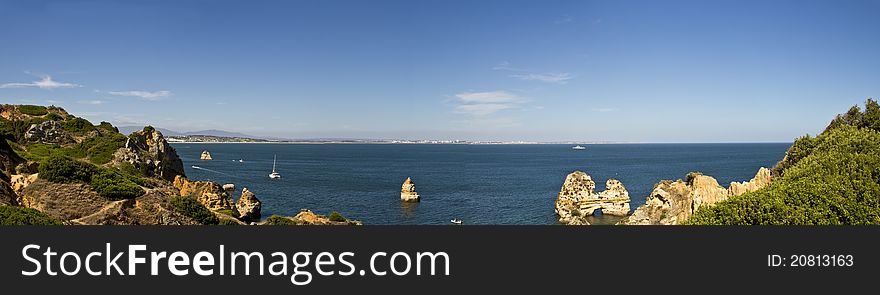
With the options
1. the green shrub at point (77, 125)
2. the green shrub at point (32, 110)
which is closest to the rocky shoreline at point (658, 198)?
the green shrub at point (77, 125)

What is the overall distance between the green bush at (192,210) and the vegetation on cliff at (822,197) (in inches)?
1057

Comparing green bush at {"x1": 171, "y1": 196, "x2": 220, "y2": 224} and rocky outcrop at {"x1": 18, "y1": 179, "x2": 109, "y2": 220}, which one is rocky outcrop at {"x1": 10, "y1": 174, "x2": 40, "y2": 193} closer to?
rocky outcrop at {"x1": 18, "y1": 179, "x2": 109, "y2": 220}

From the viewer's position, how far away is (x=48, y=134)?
4556 cm

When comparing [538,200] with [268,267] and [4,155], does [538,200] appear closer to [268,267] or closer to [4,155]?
[4,155]

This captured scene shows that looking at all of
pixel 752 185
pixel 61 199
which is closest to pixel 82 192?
pixel 61 199

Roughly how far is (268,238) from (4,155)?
99.1 ft

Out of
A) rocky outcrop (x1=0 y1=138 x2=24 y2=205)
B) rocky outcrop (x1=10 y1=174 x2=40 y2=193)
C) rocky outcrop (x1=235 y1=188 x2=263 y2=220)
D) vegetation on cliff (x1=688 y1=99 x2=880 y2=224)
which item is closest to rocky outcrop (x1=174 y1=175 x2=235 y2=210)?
rocky outcrop (x1=235 y1=188 x2=263 y2=220)

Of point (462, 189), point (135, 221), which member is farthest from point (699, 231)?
point (462, 189)

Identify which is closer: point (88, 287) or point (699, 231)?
point (88, 287)

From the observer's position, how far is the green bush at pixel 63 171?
2841 centimetres

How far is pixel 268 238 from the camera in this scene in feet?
33.6

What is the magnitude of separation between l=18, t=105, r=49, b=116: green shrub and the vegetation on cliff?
6229 cm

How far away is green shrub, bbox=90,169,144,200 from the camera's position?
92.4ft

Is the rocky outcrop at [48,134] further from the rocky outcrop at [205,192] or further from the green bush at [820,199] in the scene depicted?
the green bush at [820,199]
